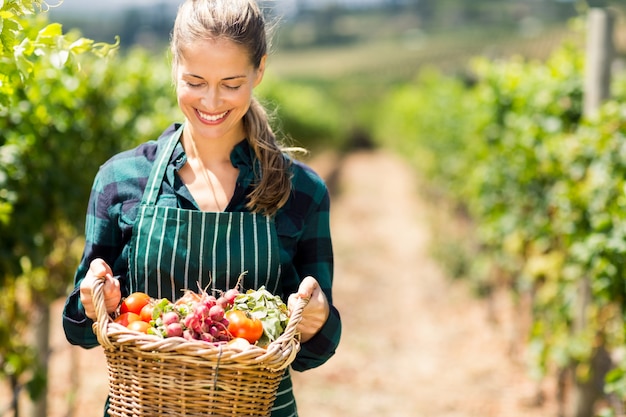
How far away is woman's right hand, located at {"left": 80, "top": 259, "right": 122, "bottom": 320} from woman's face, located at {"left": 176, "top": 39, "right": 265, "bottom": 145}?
44 cm

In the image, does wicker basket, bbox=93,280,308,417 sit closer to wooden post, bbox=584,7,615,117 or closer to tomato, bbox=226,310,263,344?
tomato, bbox=226,310,263,344

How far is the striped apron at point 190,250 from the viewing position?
6.25 ft

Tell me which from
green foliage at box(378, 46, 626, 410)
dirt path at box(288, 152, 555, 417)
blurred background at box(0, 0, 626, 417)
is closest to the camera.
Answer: blurred background at box(0, 0, 626, 417)

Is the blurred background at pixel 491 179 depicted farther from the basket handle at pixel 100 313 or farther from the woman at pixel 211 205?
the basket handle at pixel 100 313

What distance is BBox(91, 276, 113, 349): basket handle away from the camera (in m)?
1.61

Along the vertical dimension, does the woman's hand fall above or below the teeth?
below

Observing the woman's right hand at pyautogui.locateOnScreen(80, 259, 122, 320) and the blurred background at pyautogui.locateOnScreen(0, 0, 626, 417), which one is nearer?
the woman's right hand at pyautogui.locateOnScreen(80, 259, 122, 320)

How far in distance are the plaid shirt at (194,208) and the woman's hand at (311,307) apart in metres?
0.03

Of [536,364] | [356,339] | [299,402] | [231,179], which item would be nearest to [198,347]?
[231,179]

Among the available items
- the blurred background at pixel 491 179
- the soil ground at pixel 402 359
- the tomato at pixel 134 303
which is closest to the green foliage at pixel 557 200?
the blurred background at pixel 491 179

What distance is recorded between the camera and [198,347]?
1560mm

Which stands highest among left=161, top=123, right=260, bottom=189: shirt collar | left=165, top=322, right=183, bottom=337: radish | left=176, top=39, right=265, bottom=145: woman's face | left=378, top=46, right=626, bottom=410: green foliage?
left=176, top=39, right=265, bottom=145: woman's face

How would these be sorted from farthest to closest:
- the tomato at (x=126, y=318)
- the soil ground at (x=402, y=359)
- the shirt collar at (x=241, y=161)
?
the soil ground at (x=402, y=359) < the shirt collar at (x=241, y=161) < the tomato at (x=126, y=318)

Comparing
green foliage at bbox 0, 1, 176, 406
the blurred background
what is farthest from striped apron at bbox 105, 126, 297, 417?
green foliage at bbox 0, 1, 176, 406
